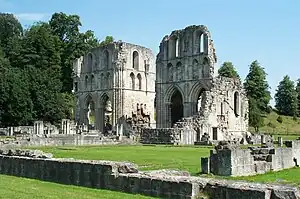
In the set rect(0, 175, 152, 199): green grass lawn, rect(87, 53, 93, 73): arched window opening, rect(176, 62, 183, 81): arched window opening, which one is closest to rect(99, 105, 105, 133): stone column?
rect(87, 53, 93, 73): arched window opening

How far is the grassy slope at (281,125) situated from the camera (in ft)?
222

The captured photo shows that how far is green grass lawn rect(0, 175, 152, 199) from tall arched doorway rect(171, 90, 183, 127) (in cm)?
4301

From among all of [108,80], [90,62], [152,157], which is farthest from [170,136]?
[90,62]

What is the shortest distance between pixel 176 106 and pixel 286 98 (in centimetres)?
3786

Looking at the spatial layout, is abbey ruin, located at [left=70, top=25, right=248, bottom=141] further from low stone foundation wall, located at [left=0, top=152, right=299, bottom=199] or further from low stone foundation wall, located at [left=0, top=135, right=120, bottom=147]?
low stone foundation wall, located at [left=0, top=152, right=299, bottom=199]

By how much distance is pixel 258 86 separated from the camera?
3120 inches

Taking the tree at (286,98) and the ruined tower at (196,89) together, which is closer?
the ruined tower at (196,89)

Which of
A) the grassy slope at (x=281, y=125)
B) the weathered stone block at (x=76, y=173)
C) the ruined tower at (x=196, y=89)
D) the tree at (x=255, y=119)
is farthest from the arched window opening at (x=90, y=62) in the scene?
the weathered stone block at (x=76, y=173)

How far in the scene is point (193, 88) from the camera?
50656 mm

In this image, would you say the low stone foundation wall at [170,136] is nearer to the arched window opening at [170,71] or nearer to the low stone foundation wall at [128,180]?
the arched window opening at [170,71]

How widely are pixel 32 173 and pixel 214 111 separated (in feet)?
112

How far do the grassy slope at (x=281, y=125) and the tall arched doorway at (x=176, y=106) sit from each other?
57.9 ft

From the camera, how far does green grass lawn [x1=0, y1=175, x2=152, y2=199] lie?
9789 millimetres

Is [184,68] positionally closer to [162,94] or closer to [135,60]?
[162,94]
